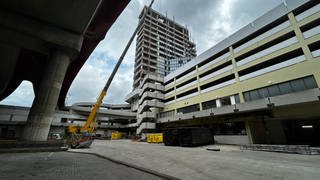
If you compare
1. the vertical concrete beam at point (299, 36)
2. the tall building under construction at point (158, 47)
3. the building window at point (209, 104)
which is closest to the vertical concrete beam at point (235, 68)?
the building window at point (209, 104)

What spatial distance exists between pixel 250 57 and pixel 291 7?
792cm

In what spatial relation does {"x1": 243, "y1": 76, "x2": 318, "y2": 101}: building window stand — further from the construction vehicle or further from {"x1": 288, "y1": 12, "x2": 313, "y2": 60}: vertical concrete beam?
the construction vehicle

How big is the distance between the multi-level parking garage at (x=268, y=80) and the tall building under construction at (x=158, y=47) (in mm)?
38040

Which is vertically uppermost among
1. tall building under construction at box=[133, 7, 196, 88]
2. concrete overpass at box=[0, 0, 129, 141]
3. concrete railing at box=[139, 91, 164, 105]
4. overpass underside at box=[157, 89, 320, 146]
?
tall building under construction at box=[133, 7, 196, 88]

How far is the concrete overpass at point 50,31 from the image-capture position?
1134 centimetres

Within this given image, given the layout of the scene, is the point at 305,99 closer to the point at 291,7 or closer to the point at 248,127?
the point at 248,127

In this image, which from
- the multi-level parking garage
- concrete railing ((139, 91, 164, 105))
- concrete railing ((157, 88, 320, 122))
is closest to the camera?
concrete railing ((157, 88, 320, 122))

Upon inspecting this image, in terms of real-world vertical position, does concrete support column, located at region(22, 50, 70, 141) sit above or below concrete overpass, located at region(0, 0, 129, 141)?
below

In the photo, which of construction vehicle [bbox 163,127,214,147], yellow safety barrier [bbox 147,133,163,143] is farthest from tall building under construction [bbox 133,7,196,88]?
construction vehicle [bbox 163,127,214,147]

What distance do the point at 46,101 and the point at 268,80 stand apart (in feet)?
90.6

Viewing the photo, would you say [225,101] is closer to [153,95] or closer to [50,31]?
[153,95]

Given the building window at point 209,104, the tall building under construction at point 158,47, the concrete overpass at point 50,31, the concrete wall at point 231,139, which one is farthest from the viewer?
the tall building under construction at point 158,47

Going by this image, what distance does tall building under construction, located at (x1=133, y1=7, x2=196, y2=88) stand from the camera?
222 feet

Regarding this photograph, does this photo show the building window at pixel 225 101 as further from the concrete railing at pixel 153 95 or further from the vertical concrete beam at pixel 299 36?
the concrete railing at pixel 153 95
